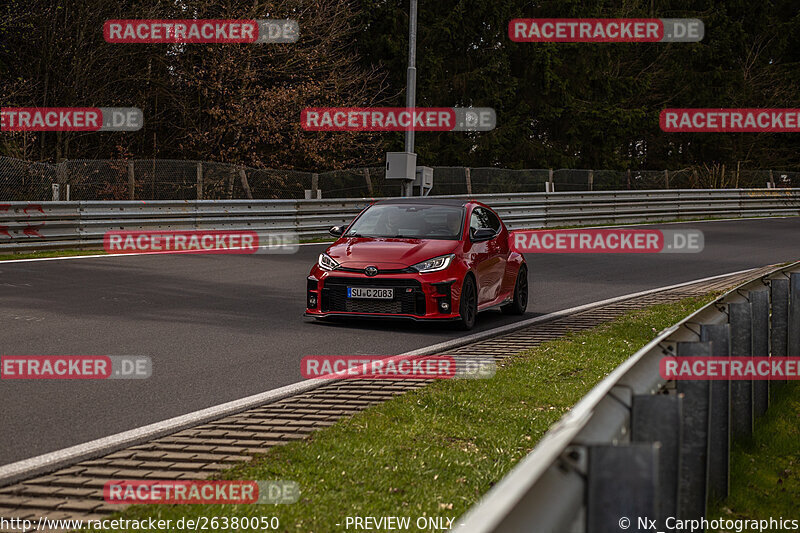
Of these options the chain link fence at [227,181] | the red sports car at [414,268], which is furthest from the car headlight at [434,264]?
the chain link fence at [227,181]

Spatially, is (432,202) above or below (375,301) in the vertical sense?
above

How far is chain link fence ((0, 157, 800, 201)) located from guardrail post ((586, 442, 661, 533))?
19719 millimetres

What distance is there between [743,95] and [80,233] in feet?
134

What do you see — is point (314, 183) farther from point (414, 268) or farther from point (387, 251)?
point (414, 268)

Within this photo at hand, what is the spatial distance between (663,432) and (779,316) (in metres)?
4.89

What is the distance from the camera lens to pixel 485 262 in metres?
12.7

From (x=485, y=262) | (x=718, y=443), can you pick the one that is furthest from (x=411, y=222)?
(x=718, y=443)

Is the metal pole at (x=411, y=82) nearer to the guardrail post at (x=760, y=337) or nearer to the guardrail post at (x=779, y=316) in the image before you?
the guardrail post at (x=779, y=316)

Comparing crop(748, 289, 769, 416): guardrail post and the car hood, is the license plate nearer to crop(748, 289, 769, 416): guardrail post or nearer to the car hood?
the car hood

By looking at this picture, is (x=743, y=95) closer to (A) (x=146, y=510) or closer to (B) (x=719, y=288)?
(B) (x=719, y=288)

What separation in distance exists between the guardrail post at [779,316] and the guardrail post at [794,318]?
0.27 feet

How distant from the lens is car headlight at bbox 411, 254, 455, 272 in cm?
1181

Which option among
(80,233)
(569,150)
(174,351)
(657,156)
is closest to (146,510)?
(174,351)

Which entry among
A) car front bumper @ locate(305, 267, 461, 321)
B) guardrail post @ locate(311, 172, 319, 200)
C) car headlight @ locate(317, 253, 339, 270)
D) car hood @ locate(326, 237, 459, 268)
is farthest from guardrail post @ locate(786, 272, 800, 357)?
guardrail post @ locate(311, 172, 319, 200)
